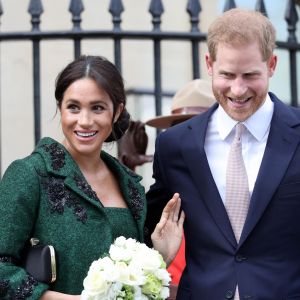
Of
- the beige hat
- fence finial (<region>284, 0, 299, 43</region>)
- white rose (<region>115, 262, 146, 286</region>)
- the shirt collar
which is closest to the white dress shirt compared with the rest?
the shirt collar

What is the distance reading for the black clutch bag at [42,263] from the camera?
3320 millimetres

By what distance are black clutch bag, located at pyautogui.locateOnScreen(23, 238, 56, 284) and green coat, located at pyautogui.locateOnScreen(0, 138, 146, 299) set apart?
0.03m

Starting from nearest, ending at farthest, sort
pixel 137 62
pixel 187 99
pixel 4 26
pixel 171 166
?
pixel 171 166 → pixel 187 99 → pixel 4 26 → pixel 137 62

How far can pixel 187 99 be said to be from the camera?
520cm

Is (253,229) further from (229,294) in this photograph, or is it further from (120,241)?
(120,241)

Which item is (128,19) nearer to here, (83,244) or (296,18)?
(296,18)

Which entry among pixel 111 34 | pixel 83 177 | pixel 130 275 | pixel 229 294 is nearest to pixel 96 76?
pixel 83 177

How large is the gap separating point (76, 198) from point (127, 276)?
0.41 m

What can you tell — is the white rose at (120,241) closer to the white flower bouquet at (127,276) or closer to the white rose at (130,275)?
the white flower bouquet at (127,276)

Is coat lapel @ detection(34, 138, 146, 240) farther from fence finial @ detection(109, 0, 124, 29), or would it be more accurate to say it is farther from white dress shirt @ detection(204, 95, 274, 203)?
fence finial @ detection(109, 0, 124, 29)

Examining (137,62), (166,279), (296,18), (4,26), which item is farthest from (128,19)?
(166,279)

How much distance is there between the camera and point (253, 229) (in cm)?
353

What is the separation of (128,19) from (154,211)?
5.40 metres

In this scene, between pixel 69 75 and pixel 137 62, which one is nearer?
pixel 69 75
